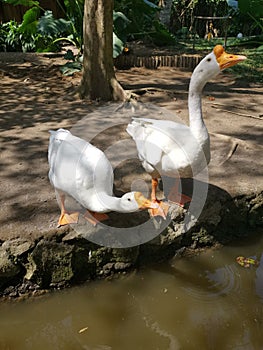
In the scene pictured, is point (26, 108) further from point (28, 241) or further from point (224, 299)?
point (224, 299)

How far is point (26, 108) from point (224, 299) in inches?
180

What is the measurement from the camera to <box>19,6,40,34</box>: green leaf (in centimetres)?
932

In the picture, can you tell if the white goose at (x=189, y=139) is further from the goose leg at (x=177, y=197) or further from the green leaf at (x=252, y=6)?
the green leaf at (x=252, y=6)

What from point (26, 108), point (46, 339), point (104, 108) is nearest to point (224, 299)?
point (46, 339)

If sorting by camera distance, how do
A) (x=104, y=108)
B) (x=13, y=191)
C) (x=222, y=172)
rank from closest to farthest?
(x=13, y=191), (x=222, y=172), (x=104, y=108)

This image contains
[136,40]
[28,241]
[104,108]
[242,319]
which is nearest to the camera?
[242,319]

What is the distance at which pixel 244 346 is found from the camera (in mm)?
2441

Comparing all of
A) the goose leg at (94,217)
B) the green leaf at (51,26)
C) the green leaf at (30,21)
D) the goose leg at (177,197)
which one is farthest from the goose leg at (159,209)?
the green leaf at (30,21)

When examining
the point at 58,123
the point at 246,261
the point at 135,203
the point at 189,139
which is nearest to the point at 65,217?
the point at 135,203

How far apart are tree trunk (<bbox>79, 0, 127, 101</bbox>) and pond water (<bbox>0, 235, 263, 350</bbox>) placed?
12.9 feet

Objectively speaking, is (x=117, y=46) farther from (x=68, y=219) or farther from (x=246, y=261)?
(x=246, y=261)

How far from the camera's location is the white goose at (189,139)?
2842 millimetres

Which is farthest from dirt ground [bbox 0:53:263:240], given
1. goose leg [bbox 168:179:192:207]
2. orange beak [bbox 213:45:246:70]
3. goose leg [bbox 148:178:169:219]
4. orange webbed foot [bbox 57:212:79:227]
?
orange beak [bbox 213:45:246:70]

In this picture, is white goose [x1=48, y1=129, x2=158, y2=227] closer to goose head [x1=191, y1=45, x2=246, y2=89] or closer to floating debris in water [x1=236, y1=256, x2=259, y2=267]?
goose head [x1=191, y1=45, x2=246, y2=89]
